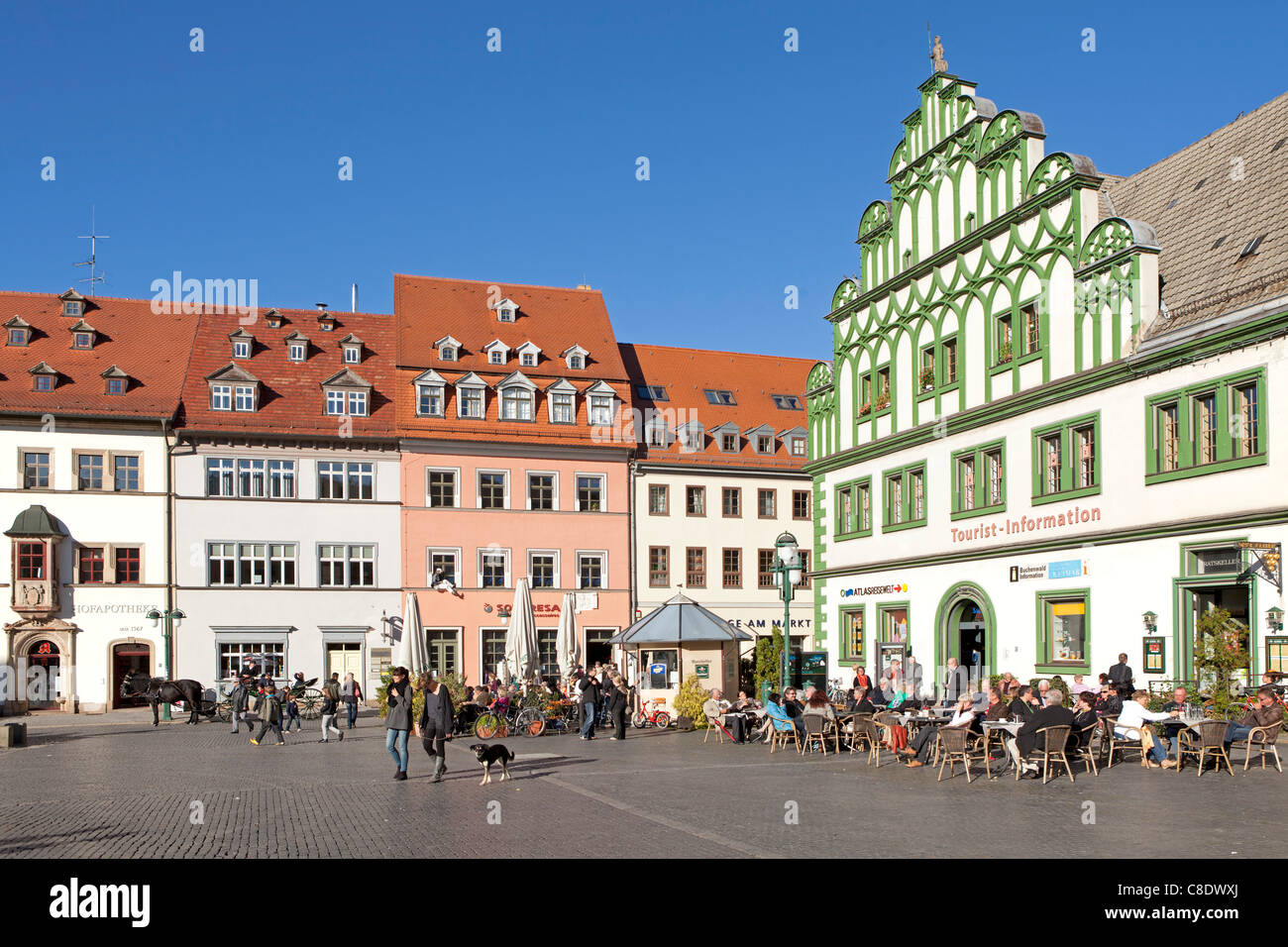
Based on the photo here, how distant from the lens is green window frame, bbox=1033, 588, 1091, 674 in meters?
28.0

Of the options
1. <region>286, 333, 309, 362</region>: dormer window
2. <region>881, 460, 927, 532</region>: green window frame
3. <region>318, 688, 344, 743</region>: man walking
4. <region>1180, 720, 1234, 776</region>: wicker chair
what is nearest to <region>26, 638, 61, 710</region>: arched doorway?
<region>286, 333, 309, 362</region>: dormer window

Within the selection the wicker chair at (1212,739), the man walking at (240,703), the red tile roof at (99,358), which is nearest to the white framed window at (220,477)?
the red tile roof at (99,358)

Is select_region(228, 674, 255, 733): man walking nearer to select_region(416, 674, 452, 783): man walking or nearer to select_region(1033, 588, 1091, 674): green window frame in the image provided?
select_region(416, 674, 452, 783): man walking

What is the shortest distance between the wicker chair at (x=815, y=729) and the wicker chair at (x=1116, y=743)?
4680 millimetres

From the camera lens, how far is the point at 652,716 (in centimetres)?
3212

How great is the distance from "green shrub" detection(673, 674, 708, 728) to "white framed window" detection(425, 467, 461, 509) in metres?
20.3

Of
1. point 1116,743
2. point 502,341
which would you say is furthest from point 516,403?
point 1116,743

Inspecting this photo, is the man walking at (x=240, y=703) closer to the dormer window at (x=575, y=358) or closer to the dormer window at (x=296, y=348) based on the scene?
the dormer window at (x=296, y=348)

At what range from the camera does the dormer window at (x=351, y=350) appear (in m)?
51.9

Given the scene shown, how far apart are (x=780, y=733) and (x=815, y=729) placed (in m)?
2.34

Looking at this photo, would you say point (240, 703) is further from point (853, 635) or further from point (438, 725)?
point (853, 635)

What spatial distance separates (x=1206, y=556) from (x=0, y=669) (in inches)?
1490
